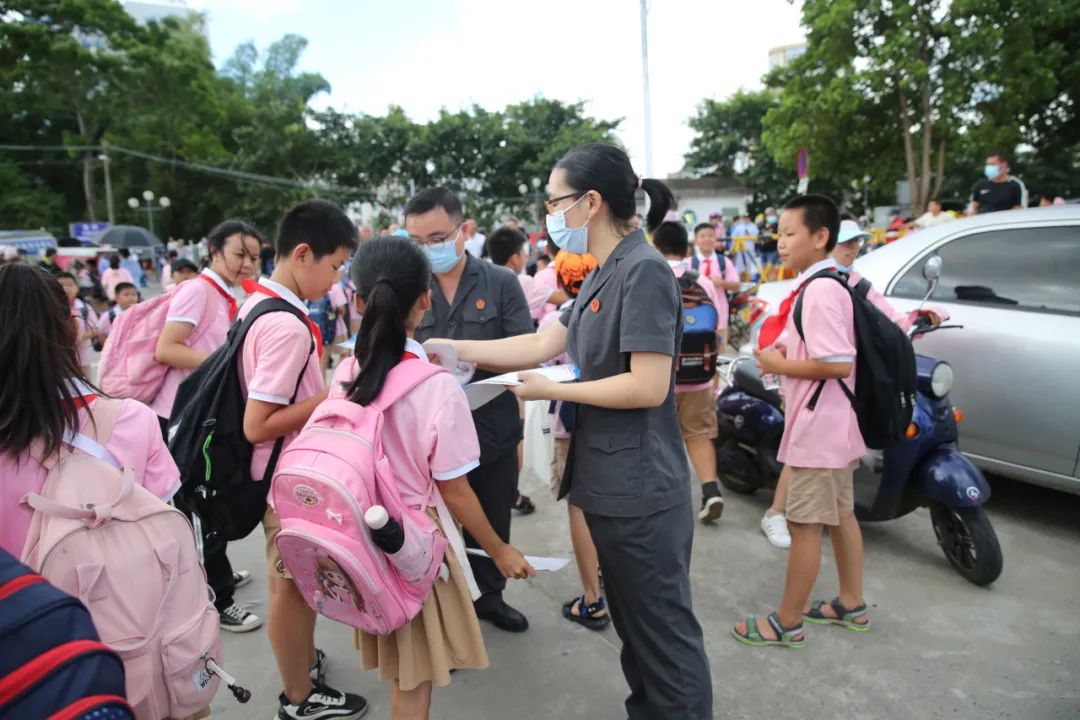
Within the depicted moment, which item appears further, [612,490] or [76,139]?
[76,139]

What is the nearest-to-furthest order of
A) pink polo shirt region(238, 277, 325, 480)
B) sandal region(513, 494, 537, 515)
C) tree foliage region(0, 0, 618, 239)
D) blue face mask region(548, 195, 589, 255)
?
1. blue face mask region(548, 195, 589, 255)
2. pink polo shirt region(238, 277, 325, 480)
3. sandal region(513, 494, 537, 515)
4. tree foliage region(0, 0, 618, 239)

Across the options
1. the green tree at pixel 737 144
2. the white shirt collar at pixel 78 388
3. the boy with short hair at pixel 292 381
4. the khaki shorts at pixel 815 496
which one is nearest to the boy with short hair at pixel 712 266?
the khaki shorts at pixel 815 496

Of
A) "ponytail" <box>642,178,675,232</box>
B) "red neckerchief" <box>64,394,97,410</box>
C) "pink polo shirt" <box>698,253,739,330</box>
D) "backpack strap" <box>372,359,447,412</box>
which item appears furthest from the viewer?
"pink polo shirt" <box>698,253,739,330</box>

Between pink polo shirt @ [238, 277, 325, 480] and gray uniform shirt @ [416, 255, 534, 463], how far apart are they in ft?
2.20

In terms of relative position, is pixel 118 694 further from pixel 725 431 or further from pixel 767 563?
pixel 725 431

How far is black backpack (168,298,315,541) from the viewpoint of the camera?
→ 226cm

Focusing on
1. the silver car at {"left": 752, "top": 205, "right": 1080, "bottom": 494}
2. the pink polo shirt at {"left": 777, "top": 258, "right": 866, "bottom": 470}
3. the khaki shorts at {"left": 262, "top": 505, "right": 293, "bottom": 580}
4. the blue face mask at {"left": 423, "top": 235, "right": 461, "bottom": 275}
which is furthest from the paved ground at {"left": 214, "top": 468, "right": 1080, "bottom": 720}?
the blue face mask at {"left": 423, "top": 235, "right": 461, "bottom": 275}

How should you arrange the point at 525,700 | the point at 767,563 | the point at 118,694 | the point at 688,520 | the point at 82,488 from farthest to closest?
the point at 767,563
the point at 525,700
the point at 688,520
the point at 82,488
the point at 118,694

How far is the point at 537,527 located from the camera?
13.6 feet

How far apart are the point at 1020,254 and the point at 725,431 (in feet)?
6.22

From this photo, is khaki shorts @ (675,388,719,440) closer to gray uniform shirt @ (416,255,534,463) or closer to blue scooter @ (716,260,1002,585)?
blue scooter @ (716,260,1002,585)

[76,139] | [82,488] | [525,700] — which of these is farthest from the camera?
[76,139]

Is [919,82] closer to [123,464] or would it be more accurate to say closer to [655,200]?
[655,200]

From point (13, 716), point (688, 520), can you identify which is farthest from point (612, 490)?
point (13, 716)
